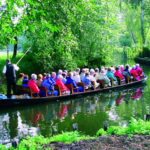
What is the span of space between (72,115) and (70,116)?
0.18 metres

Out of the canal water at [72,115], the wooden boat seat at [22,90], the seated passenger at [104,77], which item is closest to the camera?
the canal water at [72,115]

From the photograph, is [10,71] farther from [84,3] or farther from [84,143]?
[84,143]

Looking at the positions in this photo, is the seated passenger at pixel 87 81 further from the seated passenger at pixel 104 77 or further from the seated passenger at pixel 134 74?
the seated passenger at pixel 134 74

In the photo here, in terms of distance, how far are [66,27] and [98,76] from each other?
3490 millimetres

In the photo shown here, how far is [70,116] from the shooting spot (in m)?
9.84

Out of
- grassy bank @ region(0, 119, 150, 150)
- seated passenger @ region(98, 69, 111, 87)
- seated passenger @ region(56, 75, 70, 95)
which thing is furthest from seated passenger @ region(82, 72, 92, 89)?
grassy bank @ region(0, 119, 150, 150)

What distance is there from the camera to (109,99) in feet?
43.4

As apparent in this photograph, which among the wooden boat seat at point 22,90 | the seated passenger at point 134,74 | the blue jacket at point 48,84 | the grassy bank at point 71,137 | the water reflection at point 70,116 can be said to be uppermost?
the seated passenger at point 134,74

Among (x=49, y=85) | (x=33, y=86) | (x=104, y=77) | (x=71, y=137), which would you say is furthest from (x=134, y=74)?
(x=71, y=137)

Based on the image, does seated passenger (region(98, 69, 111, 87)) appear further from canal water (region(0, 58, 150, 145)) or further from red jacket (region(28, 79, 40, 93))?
red jacket (region(28, 79, 40, 93))

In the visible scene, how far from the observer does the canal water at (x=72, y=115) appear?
8.18 meters

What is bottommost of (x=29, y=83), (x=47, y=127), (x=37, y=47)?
(x=47, y=127)

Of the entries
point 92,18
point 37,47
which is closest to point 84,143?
point 37,47

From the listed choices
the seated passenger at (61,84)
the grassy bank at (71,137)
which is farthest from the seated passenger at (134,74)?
the grassy bank at (71,137)
